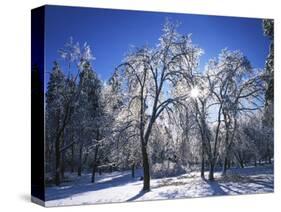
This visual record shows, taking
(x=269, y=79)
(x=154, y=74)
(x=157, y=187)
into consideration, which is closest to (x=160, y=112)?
(x=154, y=74)

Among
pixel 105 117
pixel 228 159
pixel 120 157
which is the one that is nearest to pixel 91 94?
pixel 105 117

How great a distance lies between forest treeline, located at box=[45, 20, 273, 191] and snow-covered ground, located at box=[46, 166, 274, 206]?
0.14 m

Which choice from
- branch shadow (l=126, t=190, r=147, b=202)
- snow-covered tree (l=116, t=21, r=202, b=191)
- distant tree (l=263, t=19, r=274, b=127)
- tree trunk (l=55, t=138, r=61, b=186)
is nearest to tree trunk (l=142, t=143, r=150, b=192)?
→ snow-covered tree (l=116, t=21, r=202, b=191)

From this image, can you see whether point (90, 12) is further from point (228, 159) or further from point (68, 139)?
point (228, 159)

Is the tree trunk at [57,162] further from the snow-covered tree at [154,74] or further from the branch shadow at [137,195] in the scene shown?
the snow-covered tree at [154,74]

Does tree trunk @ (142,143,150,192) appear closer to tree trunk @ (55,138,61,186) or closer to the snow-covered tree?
the snow-covered tree

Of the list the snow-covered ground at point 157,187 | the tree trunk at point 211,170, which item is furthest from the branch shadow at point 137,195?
the tree trunk at point 211,170

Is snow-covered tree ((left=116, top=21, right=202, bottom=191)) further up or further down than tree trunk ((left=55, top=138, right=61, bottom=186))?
further up

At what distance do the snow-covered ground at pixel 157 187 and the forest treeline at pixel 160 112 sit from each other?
138mm

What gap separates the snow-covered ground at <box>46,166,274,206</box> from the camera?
11188 millimetres

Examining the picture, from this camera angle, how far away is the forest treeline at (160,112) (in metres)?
11.2

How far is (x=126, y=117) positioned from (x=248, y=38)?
9.47 feet

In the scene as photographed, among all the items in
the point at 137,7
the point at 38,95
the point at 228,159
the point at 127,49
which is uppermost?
the point at 137,7

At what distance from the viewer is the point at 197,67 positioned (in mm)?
12352
